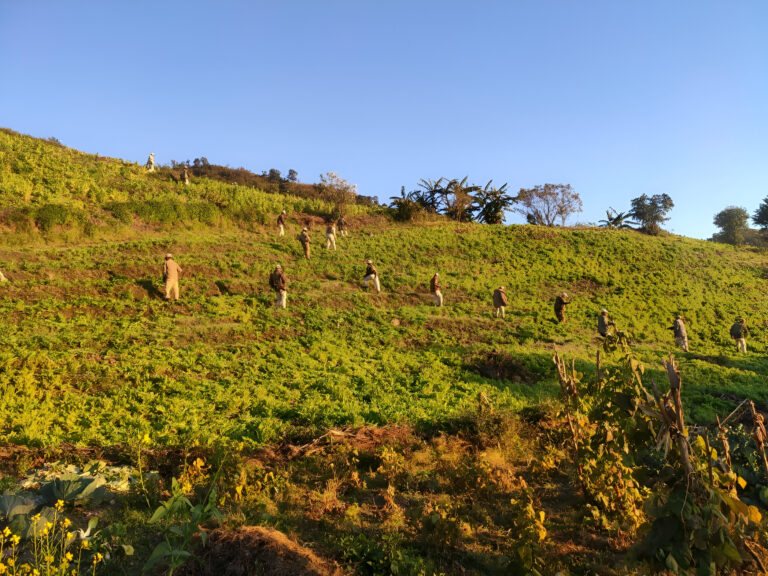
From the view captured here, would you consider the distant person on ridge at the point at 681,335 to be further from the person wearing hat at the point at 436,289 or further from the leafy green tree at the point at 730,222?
the leafy green tree at the point at 730,222

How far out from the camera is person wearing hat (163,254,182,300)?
50.4 feet

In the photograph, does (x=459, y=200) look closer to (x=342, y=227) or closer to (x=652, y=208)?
(x=342, y=227)

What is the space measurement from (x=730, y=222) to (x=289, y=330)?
8978 centimetres

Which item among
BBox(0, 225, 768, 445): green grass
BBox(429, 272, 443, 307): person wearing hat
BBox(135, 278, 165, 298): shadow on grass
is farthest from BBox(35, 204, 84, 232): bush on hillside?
BBox(429, 272, 443, 307): person wearing hat

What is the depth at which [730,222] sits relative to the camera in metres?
76.1

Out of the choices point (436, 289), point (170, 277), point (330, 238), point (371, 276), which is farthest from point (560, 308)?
point (170, 277)

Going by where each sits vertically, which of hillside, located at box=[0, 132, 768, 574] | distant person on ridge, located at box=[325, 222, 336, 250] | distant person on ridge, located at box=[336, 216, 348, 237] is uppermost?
distant person on ridge, located at box=[336, 216, 348, 237]

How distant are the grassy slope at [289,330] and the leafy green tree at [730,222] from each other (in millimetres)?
52408

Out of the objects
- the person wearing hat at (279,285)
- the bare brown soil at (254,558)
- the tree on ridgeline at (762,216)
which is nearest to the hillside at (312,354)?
the bare brown soil at (254,558)

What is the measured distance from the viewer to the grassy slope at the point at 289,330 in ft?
27.5

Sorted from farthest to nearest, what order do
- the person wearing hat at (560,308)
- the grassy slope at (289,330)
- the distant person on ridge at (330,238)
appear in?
the distant person on ridge at (330,238), the person wearing hat at (560,308), the grassy slope at (289,330)

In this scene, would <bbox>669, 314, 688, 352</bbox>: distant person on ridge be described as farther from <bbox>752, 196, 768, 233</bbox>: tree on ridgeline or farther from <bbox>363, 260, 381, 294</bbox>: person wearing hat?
<bbox>752, 196, 768, 233</bbox>: tree on ridgeline

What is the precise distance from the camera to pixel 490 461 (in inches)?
267

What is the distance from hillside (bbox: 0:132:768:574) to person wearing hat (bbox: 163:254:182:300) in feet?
2.22
